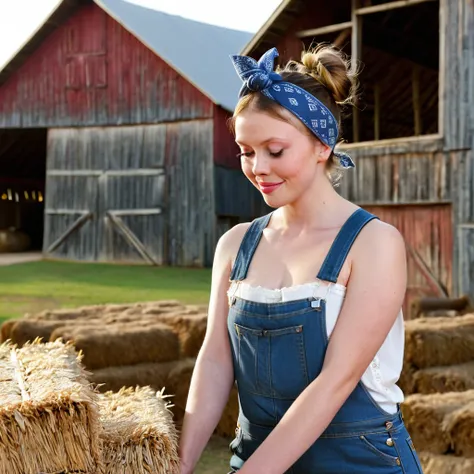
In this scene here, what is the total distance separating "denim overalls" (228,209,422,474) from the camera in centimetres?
209

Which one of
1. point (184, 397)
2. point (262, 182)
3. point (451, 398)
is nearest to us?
point (262, 182)

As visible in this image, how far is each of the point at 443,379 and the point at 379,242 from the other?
4372 mm

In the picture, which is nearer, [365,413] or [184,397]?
[365,413]

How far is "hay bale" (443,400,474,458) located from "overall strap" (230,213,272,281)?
8.26 feet

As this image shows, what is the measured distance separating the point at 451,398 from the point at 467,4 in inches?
312

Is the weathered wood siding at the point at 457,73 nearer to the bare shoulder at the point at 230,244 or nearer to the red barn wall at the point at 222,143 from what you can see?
the red barn wall at the point at 222,143

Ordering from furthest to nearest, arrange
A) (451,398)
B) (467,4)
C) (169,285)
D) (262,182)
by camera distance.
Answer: (169,285) → (467,4) → (451,398) → (262,182)

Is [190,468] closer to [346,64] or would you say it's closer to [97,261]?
[346,64]

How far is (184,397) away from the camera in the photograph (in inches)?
270

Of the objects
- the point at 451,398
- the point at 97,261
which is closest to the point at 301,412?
the point at 451,398

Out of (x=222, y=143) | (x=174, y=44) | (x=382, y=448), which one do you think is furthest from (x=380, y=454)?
(x=174, y=44)

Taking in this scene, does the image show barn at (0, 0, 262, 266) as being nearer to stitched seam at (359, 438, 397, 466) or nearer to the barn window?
the barn window

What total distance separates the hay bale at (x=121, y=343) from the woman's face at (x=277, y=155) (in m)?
4.51

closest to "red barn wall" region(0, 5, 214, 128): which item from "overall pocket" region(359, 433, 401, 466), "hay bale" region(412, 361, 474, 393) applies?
"hay bale" region(412, 361, 474, 393)
